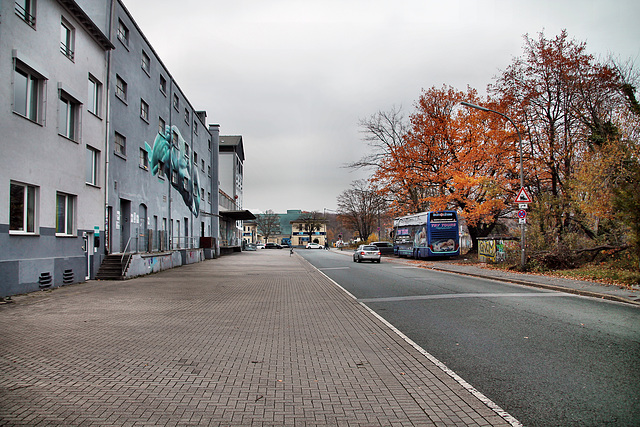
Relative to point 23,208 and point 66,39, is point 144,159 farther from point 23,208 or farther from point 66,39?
point 23,208

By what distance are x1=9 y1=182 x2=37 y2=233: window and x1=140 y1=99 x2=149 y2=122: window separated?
11.3 m

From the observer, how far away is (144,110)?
24.4 metres

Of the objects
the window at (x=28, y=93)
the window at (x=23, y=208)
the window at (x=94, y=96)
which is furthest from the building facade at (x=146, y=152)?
the window at (x=23, y=208)

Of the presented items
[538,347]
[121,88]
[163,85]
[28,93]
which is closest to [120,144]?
[121,88]

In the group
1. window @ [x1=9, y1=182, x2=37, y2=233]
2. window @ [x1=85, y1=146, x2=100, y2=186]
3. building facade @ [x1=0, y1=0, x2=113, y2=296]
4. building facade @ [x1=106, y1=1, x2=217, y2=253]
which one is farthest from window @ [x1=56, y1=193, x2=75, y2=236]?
building facade @ [x1=106, y1=1, x2=217, y2=253]

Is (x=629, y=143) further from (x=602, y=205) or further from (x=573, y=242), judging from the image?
(x=573, y=242)

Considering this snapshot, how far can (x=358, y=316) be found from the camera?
905cm

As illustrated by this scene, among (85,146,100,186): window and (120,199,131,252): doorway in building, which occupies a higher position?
(85,146,100,186): window

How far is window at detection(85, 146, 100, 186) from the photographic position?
56.2 feet

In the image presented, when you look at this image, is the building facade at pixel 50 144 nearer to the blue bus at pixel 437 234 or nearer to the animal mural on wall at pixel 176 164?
the animal mural on wall at pixel 176 164

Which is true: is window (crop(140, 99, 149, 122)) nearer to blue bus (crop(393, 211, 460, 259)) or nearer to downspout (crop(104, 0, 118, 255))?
downspout (crop(104, 0, 118, 255))

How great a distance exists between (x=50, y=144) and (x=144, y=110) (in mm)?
11004

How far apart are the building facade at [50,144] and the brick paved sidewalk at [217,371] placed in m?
3.91

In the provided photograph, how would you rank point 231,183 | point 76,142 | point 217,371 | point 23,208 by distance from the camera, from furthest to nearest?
point 231,183
point 76,142
point 23,208
point 217,371
